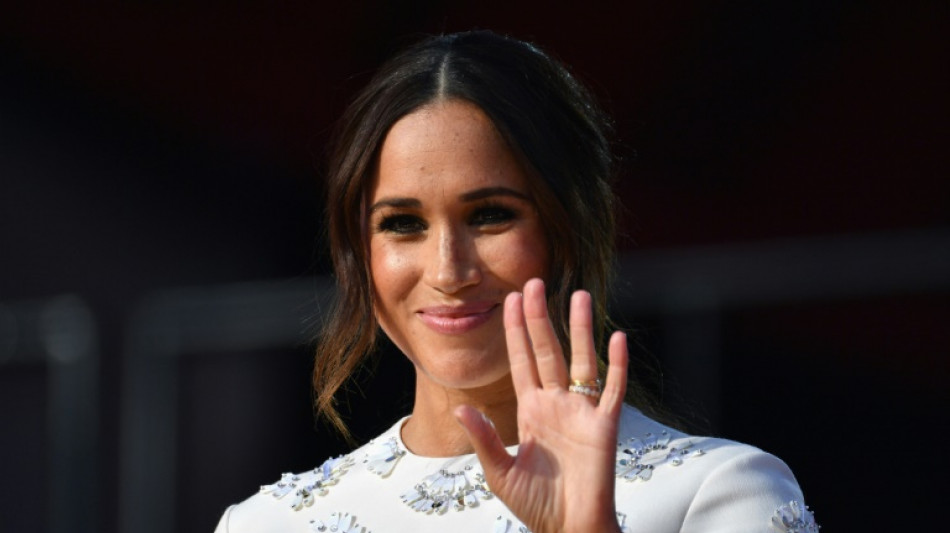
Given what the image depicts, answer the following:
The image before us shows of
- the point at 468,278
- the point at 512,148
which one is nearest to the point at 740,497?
the point at 468,278

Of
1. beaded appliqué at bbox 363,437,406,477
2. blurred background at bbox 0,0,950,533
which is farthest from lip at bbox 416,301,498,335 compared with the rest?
blurred background at bbox 0,0,950,533

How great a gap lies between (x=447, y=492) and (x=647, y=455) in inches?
13.0

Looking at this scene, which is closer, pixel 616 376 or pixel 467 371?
pixel 616 376

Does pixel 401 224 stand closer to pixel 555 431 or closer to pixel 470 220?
pixel 470 220

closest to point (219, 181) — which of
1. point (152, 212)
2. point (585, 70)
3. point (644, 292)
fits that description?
point (152, 212)

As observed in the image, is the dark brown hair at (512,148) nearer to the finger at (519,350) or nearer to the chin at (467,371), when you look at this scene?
the chin at (467,371)

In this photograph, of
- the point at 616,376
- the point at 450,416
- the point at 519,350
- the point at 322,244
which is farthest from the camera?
the point at 322,244

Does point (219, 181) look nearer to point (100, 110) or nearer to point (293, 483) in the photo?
point (100, 110)

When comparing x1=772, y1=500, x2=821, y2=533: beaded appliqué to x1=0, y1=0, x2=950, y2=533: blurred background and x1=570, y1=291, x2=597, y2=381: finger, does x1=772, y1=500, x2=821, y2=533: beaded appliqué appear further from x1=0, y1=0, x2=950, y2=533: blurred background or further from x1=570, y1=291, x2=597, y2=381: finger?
x1=0, y1=0, x2=950, y2=533: blurred background

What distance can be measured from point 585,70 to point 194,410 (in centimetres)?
167

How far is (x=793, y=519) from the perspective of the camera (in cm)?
221

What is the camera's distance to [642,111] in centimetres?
503

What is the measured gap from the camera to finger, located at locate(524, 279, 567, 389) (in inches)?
77.7

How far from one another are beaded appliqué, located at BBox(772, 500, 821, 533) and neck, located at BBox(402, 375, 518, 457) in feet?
1.57
